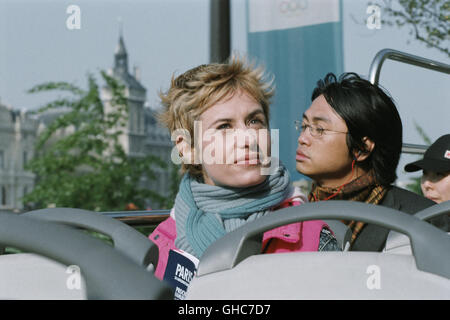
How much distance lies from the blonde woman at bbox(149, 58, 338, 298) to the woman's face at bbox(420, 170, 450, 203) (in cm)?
91

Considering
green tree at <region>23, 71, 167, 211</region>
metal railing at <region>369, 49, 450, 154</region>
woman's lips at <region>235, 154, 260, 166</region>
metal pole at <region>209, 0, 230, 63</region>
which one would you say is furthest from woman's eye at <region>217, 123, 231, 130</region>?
green tree at <region>23, 71, 167, 211</region>

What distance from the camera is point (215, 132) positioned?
4.61 feet

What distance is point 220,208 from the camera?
1.38m

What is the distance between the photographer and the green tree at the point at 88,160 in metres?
5.33

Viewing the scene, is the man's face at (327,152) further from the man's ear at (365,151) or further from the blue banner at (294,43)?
the blue banner at (294,43)

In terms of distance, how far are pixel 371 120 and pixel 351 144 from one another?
93 millimetres

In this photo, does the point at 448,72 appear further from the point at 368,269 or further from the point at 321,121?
the point at 368,269

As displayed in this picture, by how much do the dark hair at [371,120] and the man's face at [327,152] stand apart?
2 cm

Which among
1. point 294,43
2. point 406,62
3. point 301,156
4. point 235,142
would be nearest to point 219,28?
point 294,43

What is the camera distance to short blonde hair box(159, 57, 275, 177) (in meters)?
1.48

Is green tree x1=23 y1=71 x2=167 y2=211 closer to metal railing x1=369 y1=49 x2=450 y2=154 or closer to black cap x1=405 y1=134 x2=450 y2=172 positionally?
metal railing x1=369 y1=49 x2=450 y2=154

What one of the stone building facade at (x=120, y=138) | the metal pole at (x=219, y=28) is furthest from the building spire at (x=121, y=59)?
the metal pole at (x=219, y=28)

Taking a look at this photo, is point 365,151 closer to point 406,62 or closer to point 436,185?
point 436,185
